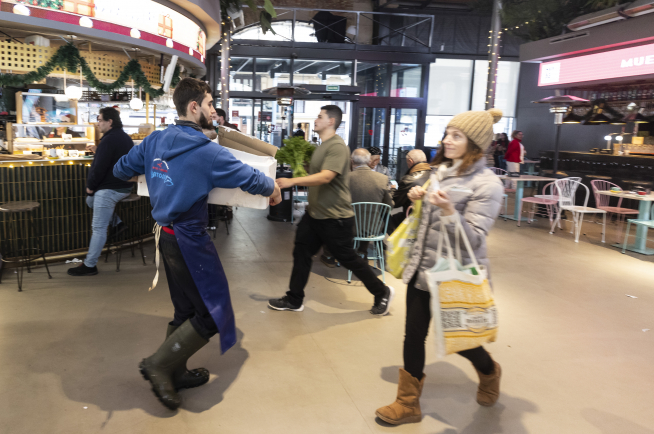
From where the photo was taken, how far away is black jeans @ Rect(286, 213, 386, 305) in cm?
377

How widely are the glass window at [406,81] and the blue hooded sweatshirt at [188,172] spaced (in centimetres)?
1269

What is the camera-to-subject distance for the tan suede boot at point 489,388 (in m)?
2.65

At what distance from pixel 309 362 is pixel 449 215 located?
1.57 m

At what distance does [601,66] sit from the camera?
1034 cm

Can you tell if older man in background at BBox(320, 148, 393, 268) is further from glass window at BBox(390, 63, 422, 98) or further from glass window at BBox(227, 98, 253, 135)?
glass window at BBox(390, 63, 422, 98)

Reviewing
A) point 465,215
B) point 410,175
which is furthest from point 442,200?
point 410,175

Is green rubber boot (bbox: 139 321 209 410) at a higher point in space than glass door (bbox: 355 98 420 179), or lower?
lower

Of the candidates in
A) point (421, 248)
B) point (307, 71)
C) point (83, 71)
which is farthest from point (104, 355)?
point (307, 71)

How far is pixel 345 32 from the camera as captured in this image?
15.0 metres

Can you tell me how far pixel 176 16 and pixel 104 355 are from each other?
16.7 feet

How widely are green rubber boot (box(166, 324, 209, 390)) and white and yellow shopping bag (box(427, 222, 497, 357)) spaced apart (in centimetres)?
144

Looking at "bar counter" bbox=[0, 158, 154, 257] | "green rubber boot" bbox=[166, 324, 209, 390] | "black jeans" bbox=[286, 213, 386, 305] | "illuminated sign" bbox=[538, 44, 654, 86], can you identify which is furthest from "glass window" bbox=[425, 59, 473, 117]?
"green rubber boot" bbox=[166, 324, 209, 390]

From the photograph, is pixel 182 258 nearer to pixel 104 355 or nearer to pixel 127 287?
pixel 104 355

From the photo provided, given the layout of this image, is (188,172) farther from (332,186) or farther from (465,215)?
(332,186)
